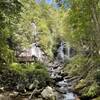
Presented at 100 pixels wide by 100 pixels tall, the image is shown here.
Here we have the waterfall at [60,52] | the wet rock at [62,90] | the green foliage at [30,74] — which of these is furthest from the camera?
the waterfall at [60,52]

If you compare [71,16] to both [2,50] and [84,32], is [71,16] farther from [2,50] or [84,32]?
[2,50]

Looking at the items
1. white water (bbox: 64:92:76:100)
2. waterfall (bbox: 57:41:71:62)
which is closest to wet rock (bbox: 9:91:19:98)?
white water (bbox: 64:92:76:100)

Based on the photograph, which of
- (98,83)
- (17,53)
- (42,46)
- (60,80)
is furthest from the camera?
(42,46)

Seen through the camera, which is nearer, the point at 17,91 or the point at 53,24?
the point at 17,91

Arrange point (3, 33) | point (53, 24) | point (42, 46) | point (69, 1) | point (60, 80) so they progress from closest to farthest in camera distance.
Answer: point (3, 33)
point (69, 1)
point (60, 80)
point (42, 46)
point (53, 24)

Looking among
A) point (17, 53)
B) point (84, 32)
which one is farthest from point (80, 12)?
point (17, 53)

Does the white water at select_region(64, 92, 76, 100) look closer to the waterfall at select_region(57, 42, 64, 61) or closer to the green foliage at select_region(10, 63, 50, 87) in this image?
the green foliage at select_region(10, 63, 50, 87)

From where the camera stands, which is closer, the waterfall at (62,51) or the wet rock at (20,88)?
the wet rock at (20,88)

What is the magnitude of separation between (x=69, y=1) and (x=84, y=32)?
466cm

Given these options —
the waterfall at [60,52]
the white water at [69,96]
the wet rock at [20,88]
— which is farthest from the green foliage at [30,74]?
the waterfall at [60,52]

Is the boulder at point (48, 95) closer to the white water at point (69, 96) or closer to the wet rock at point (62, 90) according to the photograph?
the white water at point (69, 96)

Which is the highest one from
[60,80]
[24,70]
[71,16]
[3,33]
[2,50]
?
[71,16]

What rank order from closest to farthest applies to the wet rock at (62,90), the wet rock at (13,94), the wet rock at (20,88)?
the wet rock at (13,94), the wet rock at (20,88), the wet rock at (62,90)

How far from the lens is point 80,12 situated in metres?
14.4
